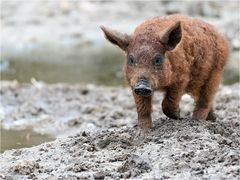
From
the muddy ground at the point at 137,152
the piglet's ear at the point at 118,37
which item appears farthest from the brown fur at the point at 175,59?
the muddy ground at the point at 137,152

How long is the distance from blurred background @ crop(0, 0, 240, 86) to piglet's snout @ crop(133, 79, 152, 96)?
336 inches

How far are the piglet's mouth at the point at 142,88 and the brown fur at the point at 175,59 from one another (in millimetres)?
95

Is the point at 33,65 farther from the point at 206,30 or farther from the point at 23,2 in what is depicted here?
the point at 206,30

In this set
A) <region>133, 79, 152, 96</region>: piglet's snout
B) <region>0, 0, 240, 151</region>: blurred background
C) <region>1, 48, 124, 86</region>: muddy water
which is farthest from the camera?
<region>0, 0, 240, 151</region>: blurred background

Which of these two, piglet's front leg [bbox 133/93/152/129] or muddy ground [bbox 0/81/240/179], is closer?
muddy ground [bbox 0/81/240/179]

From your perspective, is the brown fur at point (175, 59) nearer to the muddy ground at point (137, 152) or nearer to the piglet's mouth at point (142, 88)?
the piglet's mouth at point (142, 88)

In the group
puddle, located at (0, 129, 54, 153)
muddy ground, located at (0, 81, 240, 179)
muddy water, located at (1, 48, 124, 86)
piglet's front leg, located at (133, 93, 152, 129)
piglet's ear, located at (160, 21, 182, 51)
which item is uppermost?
muddy water, located at (1, 48, 124, 86)

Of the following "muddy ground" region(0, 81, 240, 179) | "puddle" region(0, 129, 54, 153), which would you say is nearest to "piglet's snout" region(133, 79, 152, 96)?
"muddy ground" region(0, 81, 240, 179)

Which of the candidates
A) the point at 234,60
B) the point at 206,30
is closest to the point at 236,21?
the point at 234,60

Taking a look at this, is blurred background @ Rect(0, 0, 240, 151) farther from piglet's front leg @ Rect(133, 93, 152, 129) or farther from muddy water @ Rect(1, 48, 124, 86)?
piglet's front leg @ Rect(133, 93, 152, 129)

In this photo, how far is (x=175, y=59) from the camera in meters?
7.70

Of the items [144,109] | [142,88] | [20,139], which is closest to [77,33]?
[20,139]

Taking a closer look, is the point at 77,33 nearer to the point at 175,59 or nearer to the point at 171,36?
the point at 175,59

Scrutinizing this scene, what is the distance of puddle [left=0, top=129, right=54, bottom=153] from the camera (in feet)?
31.8
